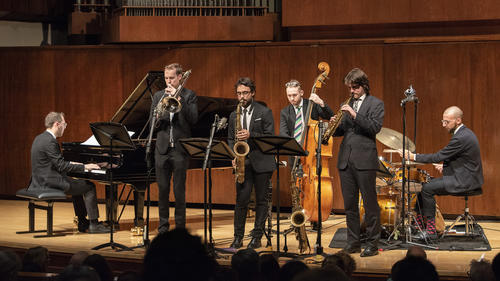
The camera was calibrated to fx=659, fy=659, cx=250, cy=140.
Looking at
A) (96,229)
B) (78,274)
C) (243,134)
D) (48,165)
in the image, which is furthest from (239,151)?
(78,274)

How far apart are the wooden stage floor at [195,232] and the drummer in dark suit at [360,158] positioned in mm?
283

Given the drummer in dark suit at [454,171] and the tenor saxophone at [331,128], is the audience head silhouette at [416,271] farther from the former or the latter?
the drummer in dark suit at [454,171]

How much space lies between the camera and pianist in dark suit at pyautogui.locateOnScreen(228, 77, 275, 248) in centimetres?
608

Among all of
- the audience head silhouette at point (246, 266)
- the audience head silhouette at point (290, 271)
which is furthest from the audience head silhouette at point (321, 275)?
the audience head silhouette at point (246, 266)

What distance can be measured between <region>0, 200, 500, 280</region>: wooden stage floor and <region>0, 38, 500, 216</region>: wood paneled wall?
709 mm

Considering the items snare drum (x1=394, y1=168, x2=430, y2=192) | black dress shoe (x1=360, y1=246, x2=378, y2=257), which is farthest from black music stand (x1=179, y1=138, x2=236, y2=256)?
snare drum (x1=394, y1=168, x2=430, y2=192)

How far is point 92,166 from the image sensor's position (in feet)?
23.1

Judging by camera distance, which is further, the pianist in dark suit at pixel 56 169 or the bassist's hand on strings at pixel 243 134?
the pianist in dark suit at pixel 56 169

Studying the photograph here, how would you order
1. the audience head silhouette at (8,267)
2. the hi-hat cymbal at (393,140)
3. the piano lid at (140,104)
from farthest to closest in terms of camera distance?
the piano lid at (140,104)
the hi-hat cymbal at (393,140)
the audience head silhouette at (8,267)

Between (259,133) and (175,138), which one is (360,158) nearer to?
(259,133)

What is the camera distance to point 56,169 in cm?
715

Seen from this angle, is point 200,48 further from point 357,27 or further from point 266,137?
point 266,137

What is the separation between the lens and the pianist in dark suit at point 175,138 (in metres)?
6.24

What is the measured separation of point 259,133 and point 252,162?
11.4 inches
